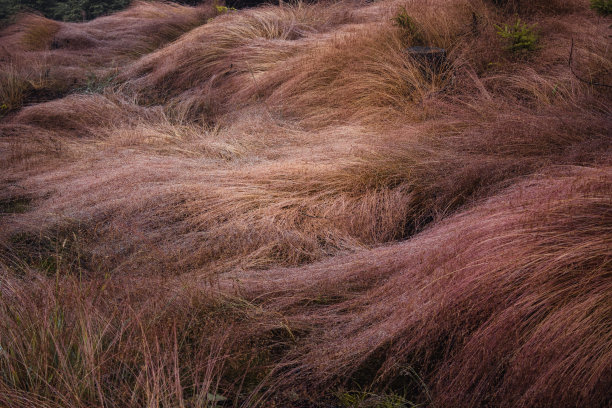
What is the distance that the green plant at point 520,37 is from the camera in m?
3.79

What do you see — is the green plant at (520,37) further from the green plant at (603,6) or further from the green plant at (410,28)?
the green plant at (410,28)

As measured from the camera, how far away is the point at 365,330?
172 cm

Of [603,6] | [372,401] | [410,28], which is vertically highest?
[603,6]

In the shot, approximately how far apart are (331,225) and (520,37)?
7.51ft

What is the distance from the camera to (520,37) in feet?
12.5

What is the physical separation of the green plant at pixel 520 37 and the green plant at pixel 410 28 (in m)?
0.77

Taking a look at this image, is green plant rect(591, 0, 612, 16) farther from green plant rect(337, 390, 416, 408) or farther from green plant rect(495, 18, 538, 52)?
green plant rect(337, 390, 416, 408)

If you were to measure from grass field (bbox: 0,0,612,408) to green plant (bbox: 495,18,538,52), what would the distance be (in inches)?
0.7

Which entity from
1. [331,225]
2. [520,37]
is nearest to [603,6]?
[520,37]

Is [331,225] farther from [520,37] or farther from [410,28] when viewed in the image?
[410,28]

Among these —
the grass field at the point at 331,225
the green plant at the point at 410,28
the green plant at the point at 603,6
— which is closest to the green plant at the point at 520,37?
the grass field at the point at 331,225

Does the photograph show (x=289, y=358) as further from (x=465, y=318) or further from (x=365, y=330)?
(x=465, y=318)

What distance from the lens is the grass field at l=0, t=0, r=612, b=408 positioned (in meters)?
1.49

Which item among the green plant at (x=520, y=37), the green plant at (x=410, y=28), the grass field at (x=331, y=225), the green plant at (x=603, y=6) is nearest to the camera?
the grass field at (x=331, y=225)
